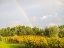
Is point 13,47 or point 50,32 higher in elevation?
point 50,32

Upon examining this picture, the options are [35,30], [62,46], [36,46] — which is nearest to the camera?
[62,46]

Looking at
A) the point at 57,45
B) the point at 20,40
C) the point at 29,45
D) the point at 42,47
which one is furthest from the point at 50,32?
the point at 57,45

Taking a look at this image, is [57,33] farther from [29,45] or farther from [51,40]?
[51,40]

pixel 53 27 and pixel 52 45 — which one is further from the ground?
pixel 53 27

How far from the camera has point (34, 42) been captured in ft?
126

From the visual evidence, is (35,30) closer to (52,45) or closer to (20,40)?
(20,40)

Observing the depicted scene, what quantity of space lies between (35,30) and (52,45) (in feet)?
124

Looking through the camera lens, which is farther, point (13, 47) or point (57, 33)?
point (57, 33)

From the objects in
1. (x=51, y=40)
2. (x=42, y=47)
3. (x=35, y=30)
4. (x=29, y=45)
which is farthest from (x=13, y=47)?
(x=35, y=30)

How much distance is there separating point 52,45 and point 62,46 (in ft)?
6.79

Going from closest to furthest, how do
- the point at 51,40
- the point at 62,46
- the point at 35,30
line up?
the point at 62,46
the point at 51,40
the point at 35,30

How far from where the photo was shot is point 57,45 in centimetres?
3259

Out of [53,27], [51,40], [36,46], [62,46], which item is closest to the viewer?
[62,46]

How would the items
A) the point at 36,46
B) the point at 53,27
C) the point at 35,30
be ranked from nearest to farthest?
the point at 36,46
the point at 53,27
the point at 35,30
